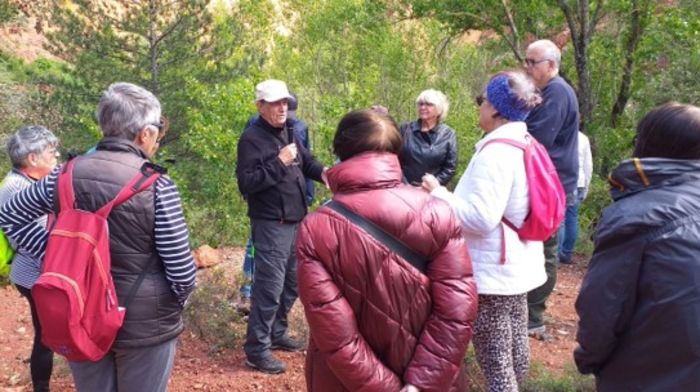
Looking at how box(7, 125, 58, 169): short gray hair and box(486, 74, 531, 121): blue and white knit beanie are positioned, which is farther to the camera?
box(7, 125, 58, 169): short gray hair

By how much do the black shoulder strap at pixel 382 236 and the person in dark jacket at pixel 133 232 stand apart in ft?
2.23

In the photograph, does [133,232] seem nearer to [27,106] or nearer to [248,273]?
[248,273]

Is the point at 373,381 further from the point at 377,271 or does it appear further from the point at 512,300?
the point at 512,300

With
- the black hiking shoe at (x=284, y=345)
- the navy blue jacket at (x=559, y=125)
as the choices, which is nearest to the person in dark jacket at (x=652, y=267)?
the navy blue jacket at (x=559, y=125)

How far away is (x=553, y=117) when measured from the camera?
411 centimetres

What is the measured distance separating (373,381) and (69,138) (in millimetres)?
15528

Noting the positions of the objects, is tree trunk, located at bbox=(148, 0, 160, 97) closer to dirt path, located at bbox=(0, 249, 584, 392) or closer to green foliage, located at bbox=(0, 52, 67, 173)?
green foliage, located at bbox=(0, 52, 67, 173)

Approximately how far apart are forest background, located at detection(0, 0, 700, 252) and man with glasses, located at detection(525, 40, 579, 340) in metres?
4.95

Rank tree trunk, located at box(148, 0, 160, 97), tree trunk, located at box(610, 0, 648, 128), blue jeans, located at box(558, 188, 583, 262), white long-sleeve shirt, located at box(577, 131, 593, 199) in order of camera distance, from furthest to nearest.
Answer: tree trunk, located at box(148, 0, 160, 97) → tree trunk, located at box(610, 0, 648, 128) → blue jeans, located at box(558, 188, 583, 262) → white long-sleeve shirt, located at box(577, 131, 593, 199)

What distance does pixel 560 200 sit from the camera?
116 inches

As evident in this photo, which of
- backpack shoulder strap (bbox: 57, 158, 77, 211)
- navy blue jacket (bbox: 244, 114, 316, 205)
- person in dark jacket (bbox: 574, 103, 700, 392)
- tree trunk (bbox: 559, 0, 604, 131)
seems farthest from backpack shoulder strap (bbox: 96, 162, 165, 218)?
tree trunk (bbox: 559, 0, 604, 131)

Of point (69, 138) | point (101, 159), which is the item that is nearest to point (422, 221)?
point (101, 159)

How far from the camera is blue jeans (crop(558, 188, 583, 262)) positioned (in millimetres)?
7191

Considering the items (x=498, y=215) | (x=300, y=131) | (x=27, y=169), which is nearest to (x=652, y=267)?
(x=498, y=215)
